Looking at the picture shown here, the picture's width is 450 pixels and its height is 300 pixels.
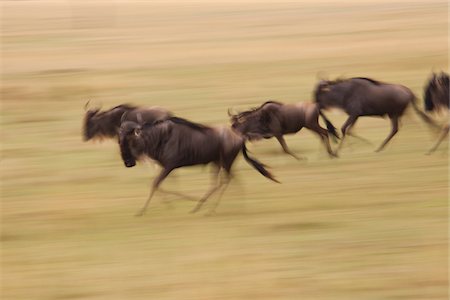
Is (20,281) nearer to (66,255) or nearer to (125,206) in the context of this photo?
(66,255)

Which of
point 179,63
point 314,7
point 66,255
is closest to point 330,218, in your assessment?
point 66,255

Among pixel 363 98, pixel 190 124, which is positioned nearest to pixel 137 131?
pixel 190 124

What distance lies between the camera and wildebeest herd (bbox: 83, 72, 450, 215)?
26.6ft

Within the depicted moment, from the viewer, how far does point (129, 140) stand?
8.07 m

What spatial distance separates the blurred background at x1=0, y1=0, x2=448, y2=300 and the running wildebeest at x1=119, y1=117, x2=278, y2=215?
1.66 ft

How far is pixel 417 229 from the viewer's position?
7695 mm

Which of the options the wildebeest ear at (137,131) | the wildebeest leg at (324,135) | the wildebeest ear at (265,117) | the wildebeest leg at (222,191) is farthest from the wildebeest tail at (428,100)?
the wildebeest ear at (137,131)

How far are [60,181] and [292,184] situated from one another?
241 cm

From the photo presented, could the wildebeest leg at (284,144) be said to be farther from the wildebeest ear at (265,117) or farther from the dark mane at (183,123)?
Answer: the dark mane at (183,123)

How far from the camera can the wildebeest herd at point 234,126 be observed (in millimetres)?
8102

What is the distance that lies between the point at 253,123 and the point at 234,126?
223mm

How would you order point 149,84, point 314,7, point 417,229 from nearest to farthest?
point 417,229 < point 149,84 < point 314,7

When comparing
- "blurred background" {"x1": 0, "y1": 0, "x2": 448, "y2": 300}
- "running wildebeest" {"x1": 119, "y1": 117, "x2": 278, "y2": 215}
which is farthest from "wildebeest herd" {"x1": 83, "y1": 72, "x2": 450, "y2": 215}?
"blurred background" {"x1": 0, "y1": 0, "x2": 448, "y2": 300}

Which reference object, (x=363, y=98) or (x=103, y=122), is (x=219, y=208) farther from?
(x=363, y=98)
